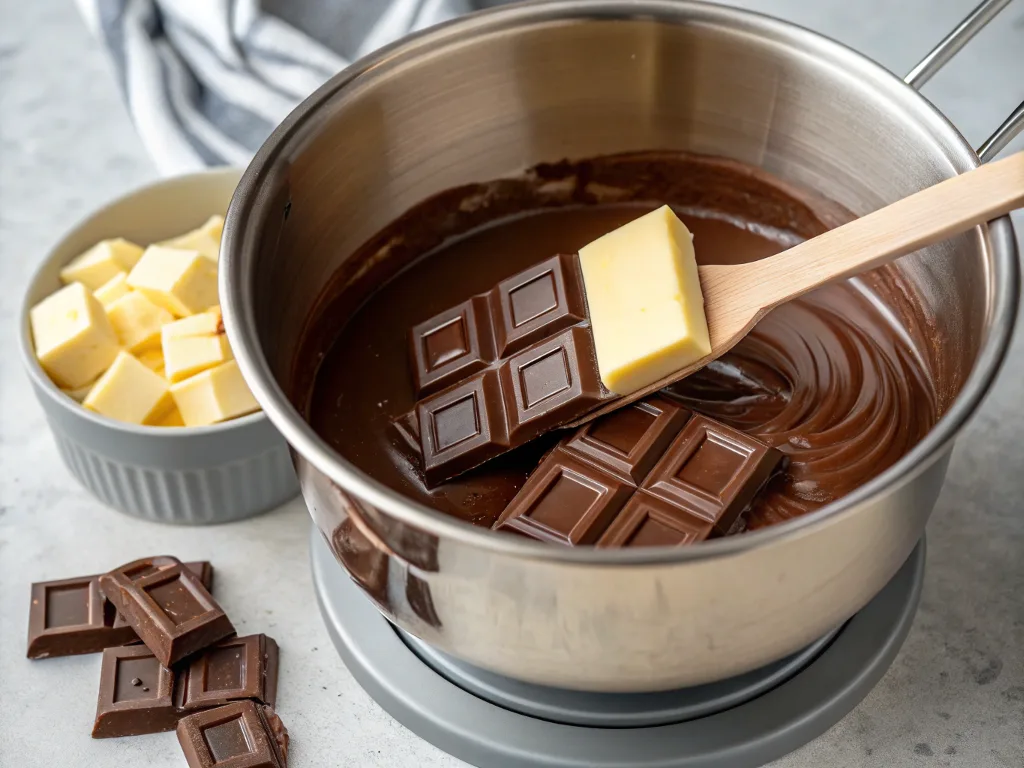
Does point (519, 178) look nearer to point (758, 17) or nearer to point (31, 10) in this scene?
point (758, 17)

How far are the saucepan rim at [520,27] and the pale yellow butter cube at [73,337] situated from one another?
370mm

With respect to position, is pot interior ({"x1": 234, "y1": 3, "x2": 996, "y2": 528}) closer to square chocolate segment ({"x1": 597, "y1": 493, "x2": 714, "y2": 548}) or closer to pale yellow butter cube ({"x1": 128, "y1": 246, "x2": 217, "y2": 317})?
pale yellow butter cube ({"x1": 128, "y1": 246, "x2": 217, "y2": 317})

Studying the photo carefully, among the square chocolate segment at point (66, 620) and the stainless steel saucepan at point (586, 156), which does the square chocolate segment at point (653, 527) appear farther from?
the square chocolate segment at point (66, 620)

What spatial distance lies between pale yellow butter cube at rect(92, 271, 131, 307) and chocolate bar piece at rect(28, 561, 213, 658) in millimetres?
383

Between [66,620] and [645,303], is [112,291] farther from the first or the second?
[645,303]

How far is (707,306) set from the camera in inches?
49.2

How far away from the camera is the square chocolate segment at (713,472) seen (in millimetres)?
1120

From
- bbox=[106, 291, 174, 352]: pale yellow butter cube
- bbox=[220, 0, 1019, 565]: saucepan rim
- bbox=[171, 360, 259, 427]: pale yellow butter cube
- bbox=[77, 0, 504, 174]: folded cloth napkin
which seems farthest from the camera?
bbox=[77, 0, 504, 174]: folded cloth napkin

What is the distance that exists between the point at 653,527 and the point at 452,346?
0.37 metres

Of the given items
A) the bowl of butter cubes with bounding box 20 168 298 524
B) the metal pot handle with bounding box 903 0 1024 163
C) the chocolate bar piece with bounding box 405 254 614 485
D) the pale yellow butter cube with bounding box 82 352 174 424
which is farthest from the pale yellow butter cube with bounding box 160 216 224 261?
the metal pot handle with bounding box 903 0 1024 163

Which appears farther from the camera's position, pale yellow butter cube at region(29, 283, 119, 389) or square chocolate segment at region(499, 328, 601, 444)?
pale yellow butter cube at region(29, 283, 119, 389)

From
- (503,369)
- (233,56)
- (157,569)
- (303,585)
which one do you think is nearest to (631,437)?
(503,369)

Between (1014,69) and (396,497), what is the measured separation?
1.50m

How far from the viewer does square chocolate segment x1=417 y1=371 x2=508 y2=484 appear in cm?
124
